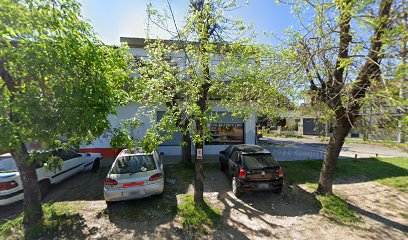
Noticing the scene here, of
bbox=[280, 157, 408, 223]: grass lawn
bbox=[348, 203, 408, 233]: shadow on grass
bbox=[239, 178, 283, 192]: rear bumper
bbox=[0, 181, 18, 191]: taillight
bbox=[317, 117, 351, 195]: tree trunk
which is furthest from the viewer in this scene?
bbox=[239, 178, 283, 192]: rear bumper

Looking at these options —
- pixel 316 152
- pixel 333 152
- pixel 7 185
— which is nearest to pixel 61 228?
pixel 7 185

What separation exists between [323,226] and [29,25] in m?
7.44

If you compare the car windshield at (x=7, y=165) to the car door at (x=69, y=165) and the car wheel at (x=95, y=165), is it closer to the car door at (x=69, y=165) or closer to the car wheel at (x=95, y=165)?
the car door at (x=69, y=165)

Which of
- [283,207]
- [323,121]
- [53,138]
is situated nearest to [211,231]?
[283,207]

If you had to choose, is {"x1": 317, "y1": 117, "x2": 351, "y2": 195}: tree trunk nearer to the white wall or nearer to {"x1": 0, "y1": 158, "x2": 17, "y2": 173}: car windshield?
the white wall

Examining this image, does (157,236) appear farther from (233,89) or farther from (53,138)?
(233,89)

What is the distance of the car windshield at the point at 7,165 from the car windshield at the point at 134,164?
9.63 ft

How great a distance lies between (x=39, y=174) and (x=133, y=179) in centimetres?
327

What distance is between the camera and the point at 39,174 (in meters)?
6.12

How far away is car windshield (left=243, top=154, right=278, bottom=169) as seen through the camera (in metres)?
6.19

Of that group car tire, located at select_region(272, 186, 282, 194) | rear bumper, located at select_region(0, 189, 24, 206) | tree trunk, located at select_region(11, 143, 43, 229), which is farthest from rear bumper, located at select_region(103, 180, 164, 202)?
car tire, located at select_region(272, 186, 282, 194)

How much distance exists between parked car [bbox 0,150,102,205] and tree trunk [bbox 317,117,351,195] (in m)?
7.10

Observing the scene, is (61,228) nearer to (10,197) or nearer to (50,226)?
(50,226)

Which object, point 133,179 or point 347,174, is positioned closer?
point 133,179
